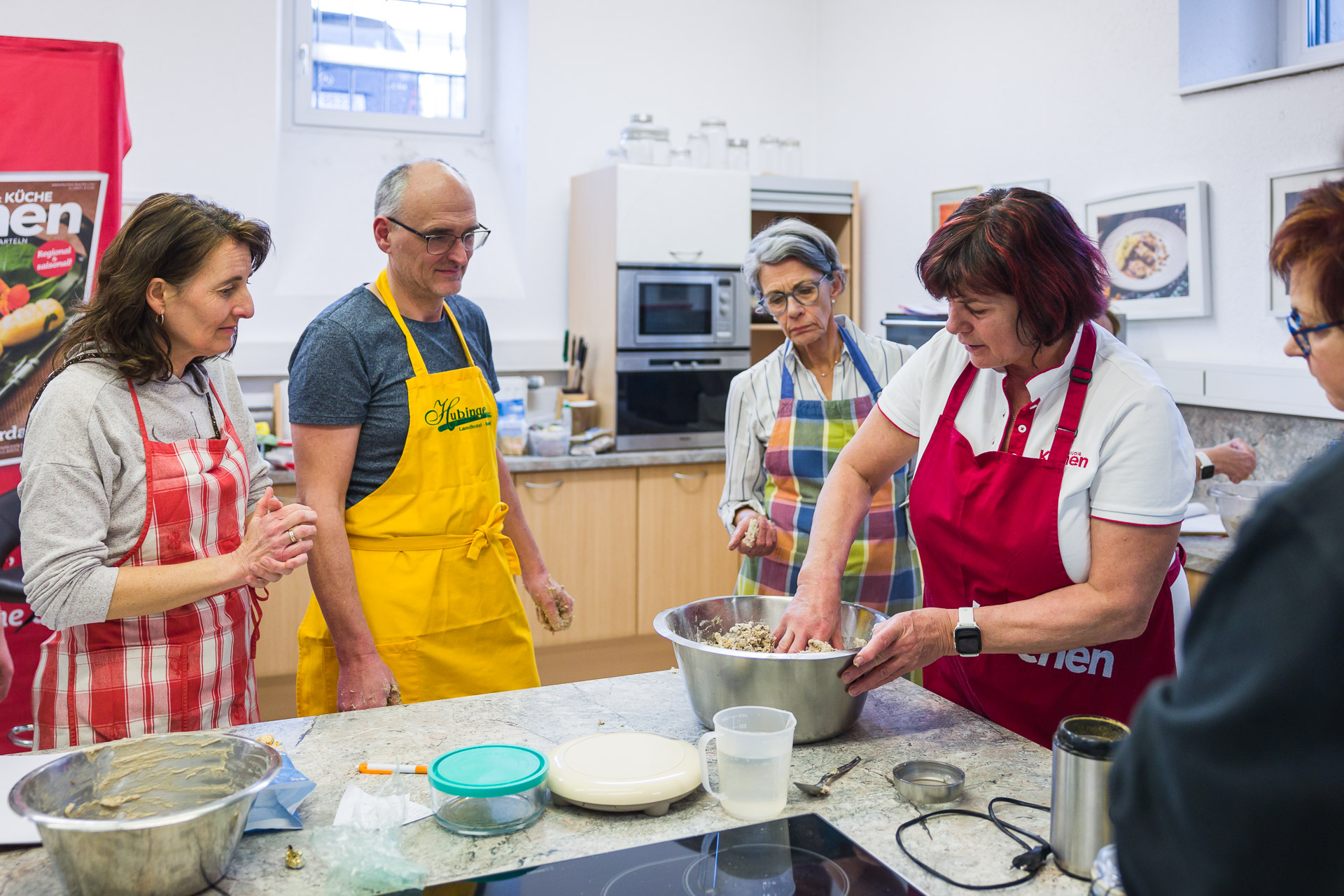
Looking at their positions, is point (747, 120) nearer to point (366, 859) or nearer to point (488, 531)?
point (488, 531)

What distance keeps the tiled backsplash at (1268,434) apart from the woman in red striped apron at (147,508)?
2.48 meters

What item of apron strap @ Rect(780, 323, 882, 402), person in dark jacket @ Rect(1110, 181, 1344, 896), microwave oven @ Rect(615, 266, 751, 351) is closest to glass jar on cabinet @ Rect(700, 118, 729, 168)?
microwave oven @ Rect(615, 266, 751, 351)

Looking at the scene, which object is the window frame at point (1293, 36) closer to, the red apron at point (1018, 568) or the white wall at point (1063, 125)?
the white wall at point (1063, 125)

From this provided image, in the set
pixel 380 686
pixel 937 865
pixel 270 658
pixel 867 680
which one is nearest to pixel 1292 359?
pixel 867 680

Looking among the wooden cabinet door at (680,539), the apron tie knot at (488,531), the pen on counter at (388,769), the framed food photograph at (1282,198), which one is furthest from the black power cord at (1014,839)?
Answer: the wooden cabinet door at (680,539)

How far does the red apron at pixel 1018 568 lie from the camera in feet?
4.75

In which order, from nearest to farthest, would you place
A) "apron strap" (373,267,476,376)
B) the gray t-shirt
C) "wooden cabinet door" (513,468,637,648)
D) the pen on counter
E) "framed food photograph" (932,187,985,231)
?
the pen on counter, the gray t-shirt, "apron strap" (373,267,476,376), "wooden cabinet door" (513,468,637,648), "framed food photograph" (932,187,985,231)

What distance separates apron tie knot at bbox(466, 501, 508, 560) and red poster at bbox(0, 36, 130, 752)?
44.6 inches

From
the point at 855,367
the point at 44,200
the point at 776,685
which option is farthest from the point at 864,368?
the point at 44,200

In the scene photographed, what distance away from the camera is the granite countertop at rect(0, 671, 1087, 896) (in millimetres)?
1052

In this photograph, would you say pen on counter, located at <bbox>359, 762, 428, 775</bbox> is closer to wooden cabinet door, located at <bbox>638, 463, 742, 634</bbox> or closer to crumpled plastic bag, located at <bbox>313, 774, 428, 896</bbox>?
crumpled plastic bag, located at <bbox>313, 774, 428, 896</bbox>

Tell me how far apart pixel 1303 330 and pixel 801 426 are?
4.94 feet

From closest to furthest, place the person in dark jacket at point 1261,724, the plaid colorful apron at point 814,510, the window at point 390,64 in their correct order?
the person in dark jacket at point 1261,724 → the plaid colorful apron at point 814,510 → the window at point 390,64

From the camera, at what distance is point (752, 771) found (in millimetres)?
1166
